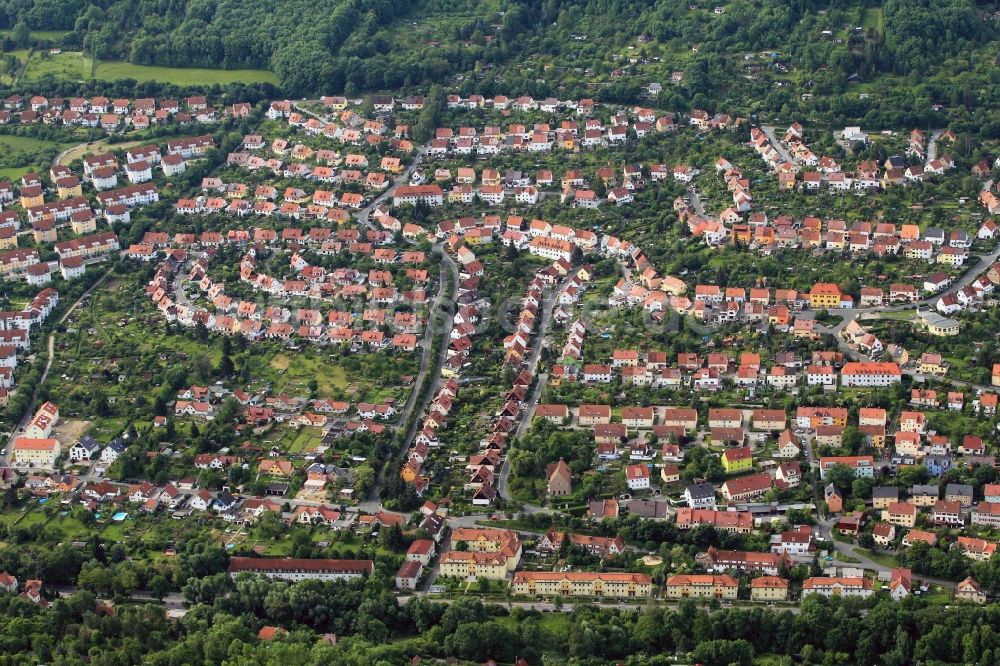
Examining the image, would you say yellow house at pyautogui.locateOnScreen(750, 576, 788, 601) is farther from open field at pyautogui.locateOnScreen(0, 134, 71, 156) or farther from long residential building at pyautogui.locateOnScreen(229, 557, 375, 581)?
open field at pyautogui.locateOnScreen(0, 134, 71, 156)

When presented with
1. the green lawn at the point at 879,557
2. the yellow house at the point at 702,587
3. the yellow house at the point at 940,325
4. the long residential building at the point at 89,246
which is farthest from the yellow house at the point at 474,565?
the long residential building at the point at 89,246

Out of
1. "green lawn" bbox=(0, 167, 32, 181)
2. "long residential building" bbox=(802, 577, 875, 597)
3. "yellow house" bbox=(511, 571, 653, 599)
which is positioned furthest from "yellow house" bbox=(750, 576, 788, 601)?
"green lawn" bbox=(0, 167, 32, 181)

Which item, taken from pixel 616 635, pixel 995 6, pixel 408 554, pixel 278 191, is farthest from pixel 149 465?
pixel 995 6

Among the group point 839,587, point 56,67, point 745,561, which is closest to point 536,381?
point 745,561

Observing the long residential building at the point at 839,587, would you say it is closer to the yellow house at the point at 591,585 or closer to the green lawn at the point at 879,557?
the green lawn at the point at 879,557

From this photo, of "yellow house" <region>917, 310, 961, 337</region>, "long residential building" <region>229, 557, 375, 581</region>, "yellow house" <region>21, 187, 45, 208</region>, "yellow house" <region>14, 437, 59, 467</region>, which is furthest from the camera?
"yellow house" <region>21, 187, 45, 208</region>

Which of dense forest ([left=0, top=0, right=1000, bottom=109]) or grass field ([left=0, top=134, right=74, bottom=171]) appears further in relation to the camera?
dense forest ([left=0, top=0, right=1000, bottom=109])
